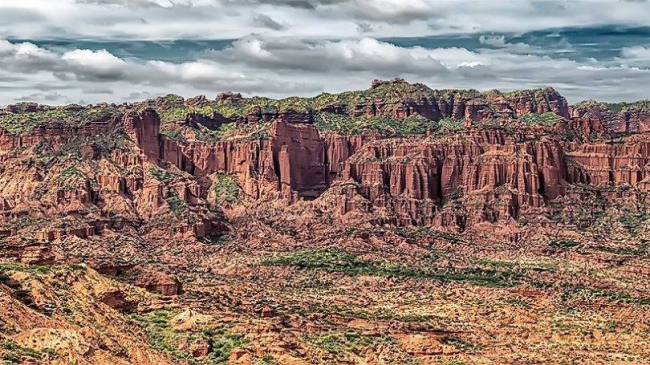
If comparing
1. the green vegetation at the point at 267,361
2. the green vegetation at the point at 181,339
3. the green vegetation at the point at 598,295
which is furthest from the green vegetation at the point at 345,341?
the green vegetation at the point at 598,295

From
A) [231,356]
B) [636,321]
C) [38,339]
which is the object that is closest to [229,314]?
[231,356]

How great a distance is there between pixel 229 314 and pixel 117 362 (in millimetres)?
30617

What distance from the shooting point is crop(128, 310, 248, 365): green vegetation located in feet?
286

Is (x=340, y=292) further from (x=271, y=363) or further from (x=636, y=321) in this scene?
(x=271, y=363)

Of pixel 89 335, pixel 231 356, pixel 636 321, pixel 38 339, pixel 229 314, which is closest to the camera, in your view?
pixel 38 339

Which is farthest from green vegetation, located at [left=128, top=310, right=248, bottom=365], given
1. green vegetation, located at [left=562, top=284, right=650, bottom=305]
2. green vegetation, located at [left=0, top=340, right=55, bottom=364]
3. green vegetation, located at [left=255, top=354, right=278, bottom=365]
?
green vegetation, located at [left=562, top=284, right=650, bottom=305]

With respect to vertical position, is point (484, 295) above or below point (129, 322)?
below

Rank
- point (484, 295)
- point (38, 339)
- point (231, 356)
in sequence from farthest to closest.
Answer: point (484, 295), point (231, 356), point (38, 339)

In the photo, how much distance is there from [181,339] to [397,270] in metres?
101

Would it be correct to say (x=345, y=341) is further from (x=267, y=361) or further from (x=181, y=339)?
(x=181, y=339)

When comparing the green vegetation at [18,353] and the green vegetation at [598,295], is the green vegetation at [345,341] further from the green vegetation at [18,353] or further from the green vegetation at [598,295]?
the green vegetation at [598,295]

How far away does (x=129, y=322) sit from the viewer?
Answer: 8975 centimetres

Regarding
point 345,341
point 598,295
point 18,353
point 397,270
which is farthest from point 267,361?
point 397,270

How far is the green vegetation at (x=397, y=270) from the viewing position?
180375 millimetres
